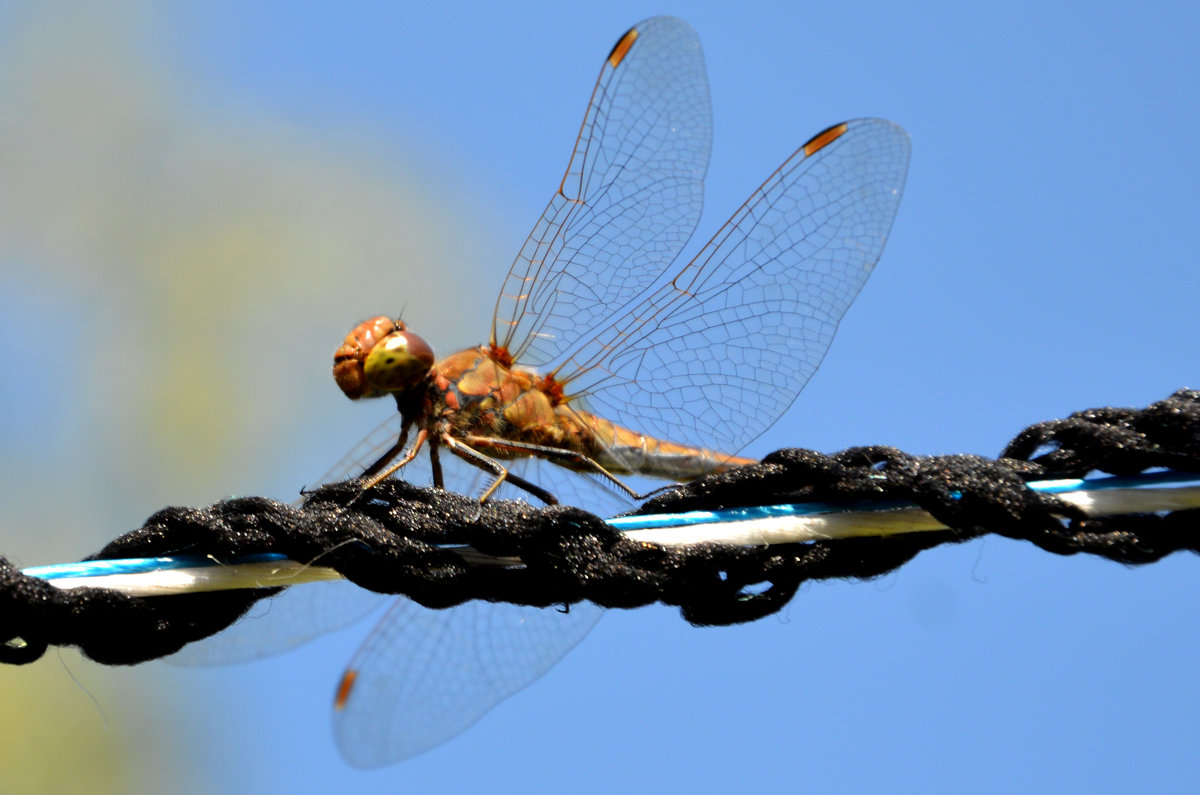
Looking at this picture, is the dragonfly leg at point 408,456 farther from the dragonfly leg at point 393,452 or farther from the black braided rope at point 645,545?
the black braided rope at point 645,545

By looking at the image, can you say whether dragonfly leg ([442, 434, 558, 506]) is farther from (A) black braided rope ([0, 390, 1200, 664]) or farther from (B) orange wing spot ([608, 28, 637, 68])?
(B) orange wing spot ([608, 28, 637, 68])

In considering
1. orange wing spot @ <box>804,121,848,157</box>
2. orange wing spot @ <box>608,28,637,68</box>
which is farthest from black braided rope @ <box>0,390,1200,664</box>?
orange wing spot @ <box>608,28,637,68</box>

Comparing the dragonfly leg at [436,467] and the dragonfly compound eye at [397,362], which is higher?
the dragonfly compound eye at [397,362]

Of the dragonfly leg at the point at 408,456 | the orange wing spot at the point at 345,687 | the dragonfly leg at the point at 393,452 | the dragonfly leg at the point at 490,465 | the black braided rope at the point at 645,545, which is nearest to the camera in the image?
the black braided rope at the point at 645,545

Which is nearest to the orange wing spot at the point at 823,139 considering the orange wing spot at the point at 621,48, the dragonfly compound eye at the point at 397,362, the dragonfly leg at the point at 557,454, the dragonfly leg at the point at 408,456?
the orange wing spot at the point at 621,48

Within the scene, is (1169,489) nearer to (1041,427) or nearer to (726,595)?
(1041,427)

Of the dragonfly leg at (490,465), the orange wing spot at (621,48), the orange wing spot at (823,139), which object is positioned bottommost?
the dragonfly leg at (490,465)

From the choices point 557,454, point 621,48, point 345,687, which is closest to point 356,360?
point 557,454
